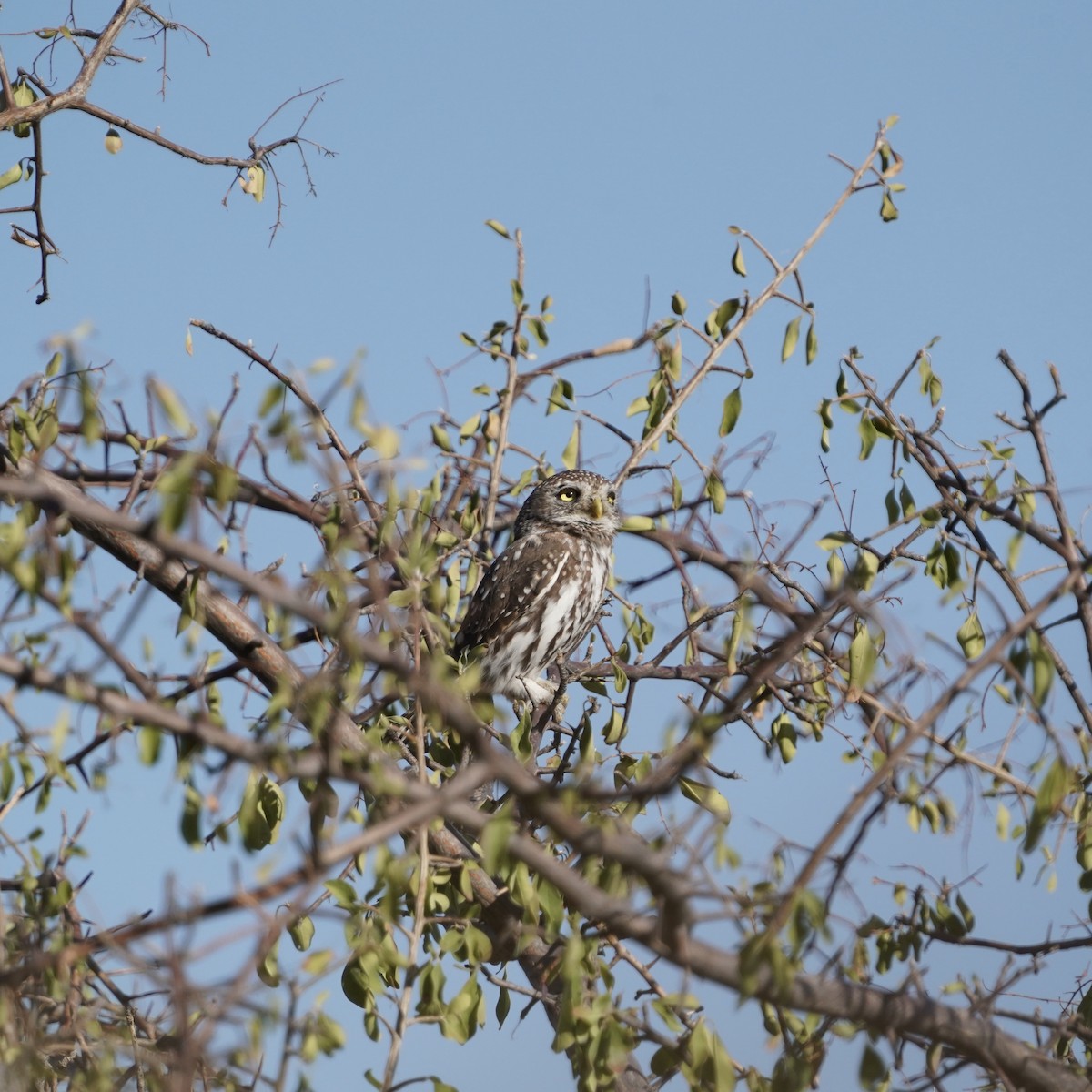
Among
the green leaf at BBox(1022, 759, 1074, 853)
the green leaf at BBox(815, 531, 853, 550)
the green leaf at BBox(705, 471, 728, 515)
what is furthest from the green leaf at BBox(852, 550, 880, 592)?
the green leaf at BBox(705, 471, 728, 515)

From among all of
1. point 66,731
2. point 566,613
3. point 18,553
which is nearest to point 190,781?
point 66,731

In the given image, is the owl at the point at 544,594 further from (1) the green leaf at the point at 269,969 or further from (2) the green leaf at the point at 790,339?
(1) the green leaf at the point at 269,969

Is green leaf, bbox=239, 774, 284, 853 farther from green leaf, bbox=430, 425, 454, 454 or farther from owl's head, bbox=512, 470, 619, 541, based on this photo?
owl's head, bbox=512, 470, 619, 541

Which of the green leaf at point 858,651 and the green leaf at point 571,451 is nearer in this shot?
the green leaf at point 858,651

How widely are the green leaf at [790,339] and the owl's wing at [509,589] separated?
3.36 meters

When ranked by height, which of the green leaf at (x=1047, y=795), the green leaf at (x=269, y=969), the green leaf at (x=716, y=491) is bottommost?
the green leaf at (x=269, y=969)

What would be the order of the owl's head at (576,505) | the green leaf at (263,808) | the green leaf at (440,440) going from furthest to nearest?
the owl's head at (576,505), the green leaf at (440,440), the green leaf at (263,808)

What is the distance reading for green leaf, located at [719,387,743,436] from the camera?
390 centimetres

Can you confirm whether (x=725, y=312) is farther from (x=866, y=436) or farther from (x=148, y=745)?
(x=148, y=745)

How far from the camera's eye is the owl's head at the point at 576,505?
7139 millimetres

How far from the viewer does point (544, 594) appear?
23.6 ft

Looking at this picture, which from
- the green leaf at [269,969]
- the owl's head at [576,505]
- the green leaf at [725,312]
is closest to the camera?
the green leaf at [269,969]

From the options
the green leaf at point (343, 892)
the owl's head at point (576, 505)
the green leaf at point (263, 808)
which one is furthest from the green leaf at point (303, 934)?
the owl's head at point (576, 505)

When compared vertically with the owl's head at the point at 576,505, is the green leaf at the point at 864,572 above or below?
below
